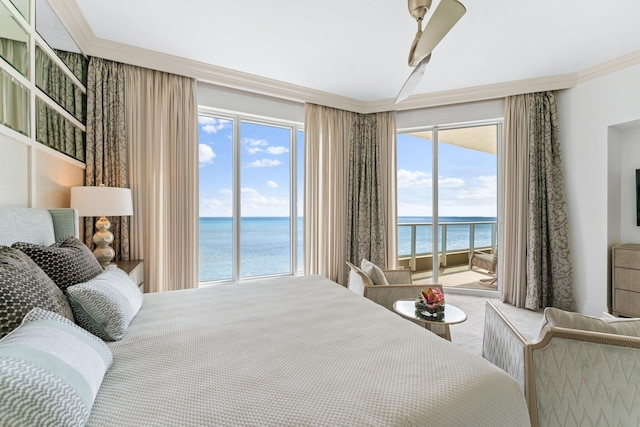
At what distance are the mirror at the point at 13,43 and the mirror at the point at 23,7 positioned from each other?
0.31ft

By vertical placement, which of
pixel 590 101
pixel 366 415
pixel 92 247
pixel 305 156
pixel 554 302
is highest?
pixel 590 101

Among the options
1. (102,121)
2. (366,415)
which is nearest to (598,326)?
(366,415)

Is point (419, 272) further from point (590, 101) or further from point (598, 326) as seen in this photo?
point (598, 326)

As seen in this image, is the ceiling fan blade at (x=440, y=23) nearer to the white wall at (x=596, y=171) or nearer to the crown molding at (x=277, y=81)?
the crown molding at (x=277, y=81)

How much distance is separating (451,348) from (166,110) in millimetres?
3204

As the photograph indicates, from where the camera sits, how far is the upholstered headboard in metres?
1.35

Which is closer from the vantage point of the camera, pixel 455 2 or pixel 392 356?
pixel 392 356

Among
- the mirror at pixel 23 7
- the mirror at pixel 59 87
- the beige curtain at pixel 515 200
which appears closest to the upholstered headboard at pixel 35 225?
the mirror at pixel 59 87

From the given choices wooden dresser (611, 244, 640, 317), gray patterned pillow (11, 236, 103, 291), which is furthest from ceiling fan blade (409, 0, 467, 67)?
wooden dresser (611, 244, 640, 317)

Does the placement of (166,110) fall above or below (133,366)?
above

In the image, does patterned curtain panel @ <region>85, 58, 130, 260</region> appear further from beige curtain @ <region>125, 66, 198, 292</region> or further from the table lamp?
the table lamp

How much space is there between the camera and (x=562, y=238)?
11.0 ft

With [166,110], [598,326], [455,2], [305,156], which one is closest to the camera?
[598,326]

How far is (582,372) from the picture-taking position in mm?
1192
